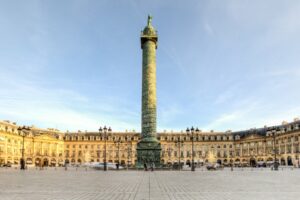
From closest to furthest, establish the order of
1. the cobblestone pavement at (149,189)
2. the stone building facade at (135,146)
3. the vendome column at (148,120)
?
the cobblestone pavement at (149,189) < the vendome column at (148,120) < the stone building facade at (135,146)

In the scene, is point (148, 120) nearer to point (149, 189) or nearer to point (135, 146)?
point (149, 189)

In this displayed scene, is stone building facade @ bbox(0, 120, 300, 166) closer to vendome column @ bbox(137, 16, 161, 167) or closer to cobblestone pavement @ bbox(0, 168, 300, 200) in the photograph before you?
vendome column @ bbox(137, 16, 161, 167)

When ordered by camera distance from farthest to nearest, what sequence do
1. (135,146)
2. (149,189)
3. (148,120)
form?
(135,146)
(148,120)
(149,189)

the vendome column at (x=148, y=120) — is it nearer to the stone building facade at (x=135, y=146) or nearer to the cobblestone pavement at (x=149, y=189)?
the cobblestone pavement at (x=149, y=189)

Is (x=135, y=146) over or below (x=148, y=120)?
below

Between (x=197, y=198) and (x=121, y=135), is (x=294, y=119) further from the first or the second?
(x=197, y=198)

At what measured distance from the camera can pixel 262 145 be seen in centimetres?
11906

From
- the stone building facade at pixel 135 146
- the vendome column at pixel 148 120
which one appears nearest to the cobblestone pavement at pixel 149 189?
the vendome column at pixel 148 120

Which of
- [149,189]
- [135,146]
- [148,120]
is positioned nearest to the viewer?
[149,189]

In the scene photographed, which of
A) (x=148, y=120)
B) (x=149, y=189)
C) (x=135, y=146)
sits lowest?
(x=149, y=189)

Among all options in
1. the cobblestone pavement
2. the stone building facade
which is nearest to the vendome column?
the cobblestone pavement

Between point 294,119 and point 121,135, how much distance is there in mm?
58473

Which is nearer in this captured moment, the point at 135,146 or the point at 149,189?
the point at 149,189

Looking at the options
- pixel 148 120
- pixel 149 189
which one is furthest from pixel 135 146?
pixel 149 189
